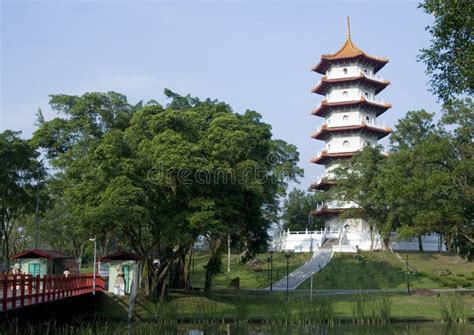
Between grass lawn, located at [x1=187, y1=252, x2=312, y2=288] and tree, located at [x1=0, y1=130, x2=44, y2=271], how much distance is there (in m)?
15.1

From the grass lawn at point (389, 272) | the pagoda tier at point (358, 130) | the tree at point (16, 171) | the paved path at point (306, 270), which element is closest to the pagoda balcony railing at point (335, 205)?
the paved path at point (306, 270)

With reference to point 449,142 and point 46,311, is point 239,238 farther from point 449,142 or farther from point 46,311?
point 46,311

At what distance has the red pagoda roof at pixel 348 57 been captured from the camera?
6412 centimetres

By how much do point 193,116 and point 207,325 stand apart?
39.8ft

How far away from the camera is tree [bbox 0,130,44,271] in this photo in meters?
35.3

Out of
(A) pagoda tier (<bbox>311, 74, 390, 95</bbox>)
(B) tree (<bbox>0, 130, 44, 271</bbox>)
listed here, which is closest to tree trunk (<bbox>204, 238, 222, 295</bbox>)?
(B) tree (<bbox>0, 130, 44, 271</bbox>)

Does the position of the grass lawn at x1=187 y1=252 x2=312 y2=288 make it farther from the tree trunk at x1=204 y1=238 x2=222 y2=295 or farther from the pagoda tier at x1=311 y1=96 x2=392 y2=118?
the pagoda tier at x1=311 y1=96 x2=392 y2=118

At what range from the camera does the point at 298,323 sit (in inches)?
810

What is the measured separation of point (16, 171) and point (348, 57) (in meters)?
39.4

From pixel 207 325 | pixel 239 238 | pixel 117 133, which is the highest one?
pixel 117 133

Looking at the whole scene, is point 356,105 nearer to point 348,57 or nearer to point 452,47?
point 348,57

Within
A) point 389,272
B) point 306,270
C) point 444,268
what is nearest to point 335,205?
point 306,270

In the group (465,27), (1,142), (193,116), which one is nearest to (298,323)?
(465,27)

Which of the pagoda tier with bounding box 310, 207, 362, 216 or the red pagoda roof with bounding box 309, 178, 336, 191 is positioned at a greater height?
the red pagoda roof with bounding box 309, 178, 336, 191
